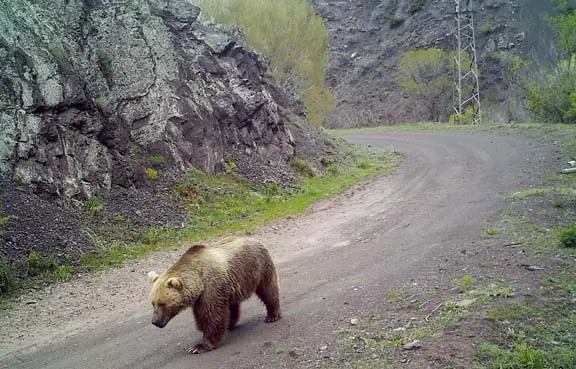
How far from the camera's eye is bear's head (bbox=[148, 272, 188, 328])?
248 inches

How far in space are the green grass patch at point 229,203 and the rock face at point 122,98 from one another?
0.98 metres

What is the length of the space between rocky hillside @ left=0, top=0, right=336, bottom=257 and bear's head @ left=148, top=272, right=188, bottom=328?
20.2 feet

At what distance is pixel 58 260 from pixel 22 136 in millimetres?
3617

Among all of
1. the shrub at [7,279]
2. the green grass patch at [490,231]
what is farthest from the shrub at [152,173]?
the green grass patch at [490,231]

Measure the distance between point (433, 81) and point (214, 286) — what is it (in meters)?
41.4

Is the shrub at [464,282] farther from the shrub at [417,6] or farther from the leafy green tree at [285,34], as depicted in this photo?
the shrub at [417,6]

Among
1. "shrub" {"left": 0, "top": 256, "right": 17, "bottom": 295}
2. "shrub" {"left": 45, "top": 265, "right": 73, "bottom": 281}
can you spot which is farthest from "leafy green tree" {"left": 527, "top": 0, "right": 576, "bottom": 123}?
"shrub" {"left": 0, "top": 256, "right": 17, "bottom": 295}

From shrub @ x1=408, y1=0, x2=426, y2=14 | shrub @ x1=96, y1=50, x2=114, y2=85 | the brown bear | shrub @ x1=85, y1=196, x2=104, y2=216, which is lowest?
the brown bear

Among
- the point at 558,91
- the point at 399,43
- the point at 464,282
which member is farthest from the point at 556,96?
the point at 399,43

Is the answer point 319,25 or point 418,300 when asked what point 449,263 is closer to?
point 418,300

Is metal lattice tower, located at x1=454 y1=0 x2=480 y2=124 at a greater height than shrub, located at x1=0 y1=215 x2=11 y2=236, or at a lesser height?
greater

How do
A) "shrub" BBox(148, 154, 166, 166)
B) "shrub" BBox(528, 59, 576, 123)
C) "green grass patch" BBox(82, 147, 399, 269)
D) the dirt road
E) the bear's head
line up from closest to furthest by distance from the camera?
the bear's head
the dirt road
"green grass patch" BBox(82, 147, 399, 269)
"shrub" BBox(148, 154, 166, 166)
"shrub" BBox(528, 59, 576, 123)

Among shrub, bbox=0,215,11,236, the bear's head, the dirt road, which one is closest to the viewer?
the bear's head

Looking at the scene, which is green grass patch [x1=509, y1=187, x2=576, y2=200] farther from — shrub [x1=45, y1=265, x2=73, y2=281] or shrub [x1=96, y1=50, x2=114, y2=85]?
shrub [x1=96, y1=50, x2=114, y2=85]
